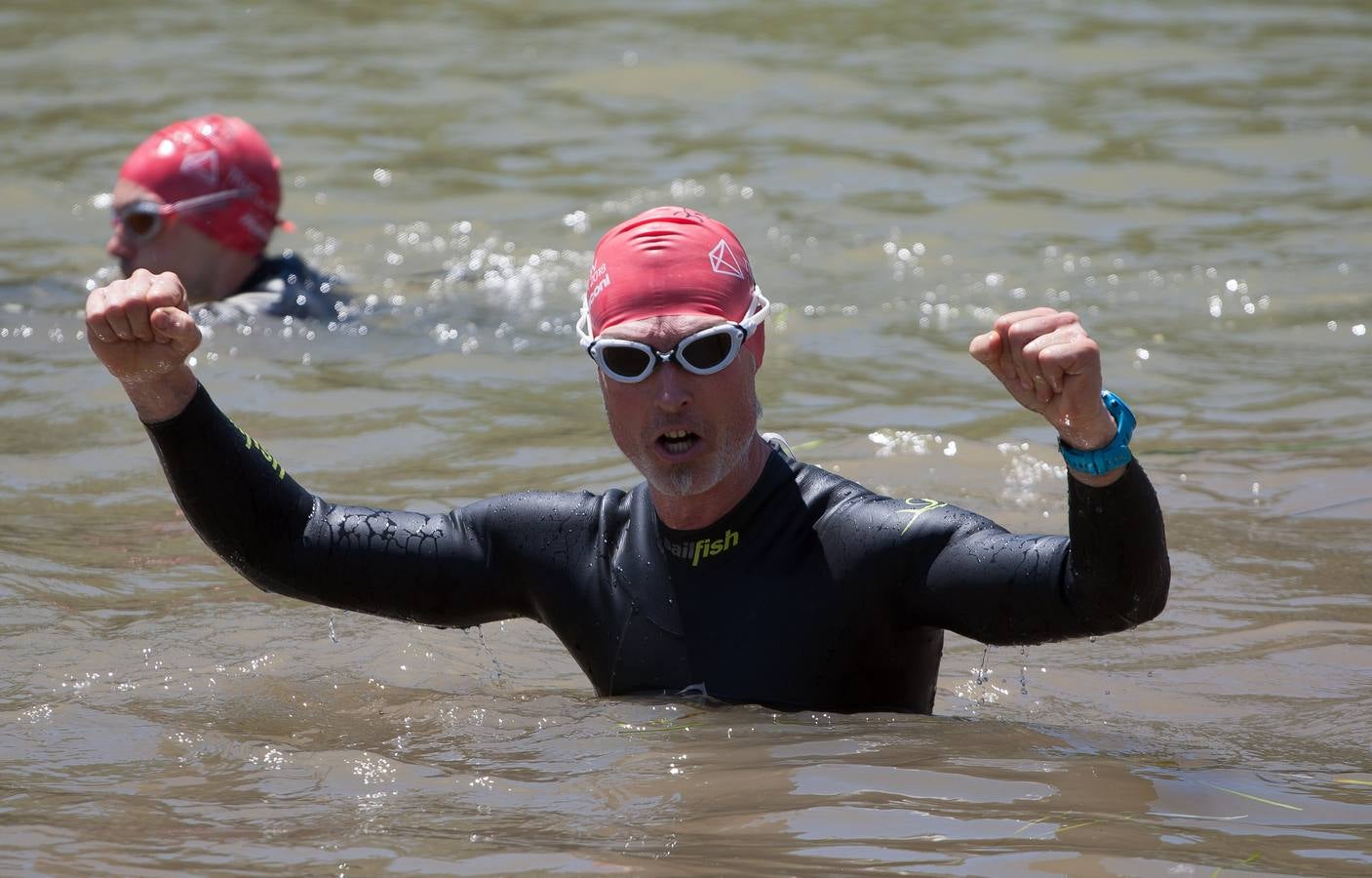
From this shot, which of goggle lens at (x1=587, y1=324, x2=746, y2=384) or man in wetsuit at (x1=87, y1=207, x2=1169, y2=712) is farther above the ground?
goggle lens at (x1=587, y1=324, x2=746, y2=384)

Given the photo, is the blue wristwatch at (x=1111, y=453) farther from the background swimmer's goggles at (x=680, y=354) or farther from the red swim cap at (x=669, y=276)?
the red swim cap at (x=669, y=276)

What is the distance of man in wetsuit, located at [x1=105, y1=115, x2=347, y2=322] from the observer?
877cm

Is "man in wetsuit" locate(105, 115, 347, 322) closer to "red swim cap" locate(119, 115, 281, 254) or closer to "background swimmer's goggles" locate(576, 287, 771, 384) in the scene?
"red swim cap" locate(119, 115, 281, 254)

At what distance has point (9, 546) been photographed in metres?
6.08

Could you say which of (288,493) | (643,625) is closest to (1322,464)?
(643,625)

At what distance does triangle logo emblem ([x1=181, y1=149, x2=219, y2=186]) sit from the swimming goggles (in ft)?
0.38

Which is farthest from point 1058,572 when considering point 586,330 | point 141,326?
point 141,326

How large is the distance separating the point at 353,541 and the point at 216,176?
527cm

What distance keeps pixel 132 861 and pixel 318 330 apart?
19.0ft

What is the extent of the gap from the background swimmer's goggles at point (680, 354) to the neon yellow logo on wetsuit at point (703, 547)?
0.40 meters

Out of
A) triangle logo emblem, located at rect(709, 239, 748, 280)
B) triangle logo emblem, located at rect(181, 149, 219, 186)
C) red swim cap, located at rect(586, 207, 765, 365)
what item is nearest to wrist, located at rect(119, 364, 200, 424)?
red swim cap, located at rect(586, 207, 765, 365)

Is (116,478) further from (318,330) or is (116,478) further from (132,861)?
(132,861)

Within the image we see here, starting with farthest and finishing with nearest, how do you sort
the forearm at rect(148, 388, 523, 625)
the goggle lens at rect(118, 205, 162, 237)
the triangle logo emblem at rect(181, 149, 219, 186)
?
the triangle logo emblem at rect(181, 149, 219, 186) < the goggle lens at rect(118, 205, 162, 237) < the forearm at rect(148, 388, 523, 625)

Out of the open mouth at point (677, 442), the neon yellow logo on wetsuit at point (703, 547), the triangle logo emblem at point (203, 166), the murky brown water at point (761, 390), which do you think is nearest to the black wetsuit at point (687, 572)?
the neon yellow logo on wetsuit at point (703, 547)
